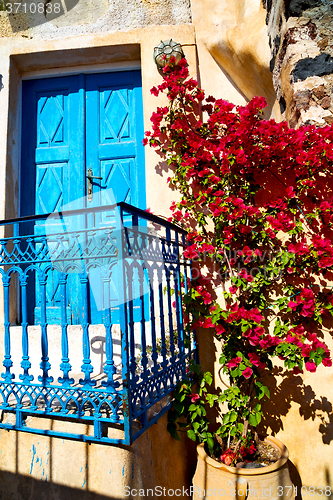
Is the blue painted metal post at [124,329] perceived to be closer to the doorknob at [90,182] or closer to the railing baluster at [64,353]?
the railing baluster at [64,353]

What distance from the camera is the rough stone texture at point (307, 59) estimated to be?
2.92 metres

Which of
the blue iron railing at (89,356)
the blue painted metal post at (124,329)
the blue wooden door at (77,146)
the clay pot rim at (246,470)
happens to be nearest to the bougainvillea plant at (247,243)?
the clay pot rim at (246,470)

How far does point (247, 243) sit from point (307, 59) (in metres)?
1.65

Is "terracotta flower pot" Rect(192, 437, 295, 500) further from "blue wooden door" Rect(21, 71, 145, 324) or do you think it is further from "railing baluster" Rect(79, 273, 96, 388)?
"blue wooden door" Rect(21, 71, 145, 324)

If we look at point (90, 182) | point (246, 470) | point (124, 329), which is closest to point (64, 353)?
point (124, 329)

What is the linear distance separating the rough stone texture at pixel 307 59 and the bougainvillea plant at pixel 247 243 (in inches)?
8.3

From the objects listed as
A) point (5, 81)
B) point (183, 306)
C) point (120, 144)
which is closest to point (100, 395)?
point (183, 306)

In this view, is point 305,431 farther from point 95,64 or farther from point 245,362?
point 95,64

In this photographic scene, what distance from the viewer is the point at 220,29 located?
3744 millimetres

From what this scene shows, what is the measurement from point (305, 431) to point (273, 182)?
2216 mm

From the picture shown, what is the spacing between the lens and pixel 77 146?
3896 millimetres

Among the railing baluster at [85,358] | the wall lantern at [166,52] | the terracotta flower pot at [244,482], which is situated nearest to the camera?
the railing baluster at [85,358]

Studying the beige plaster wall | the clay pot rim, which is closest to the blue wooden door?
the beige plaster wall

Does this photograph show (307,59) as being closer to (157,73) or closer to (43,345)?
(157,73)
